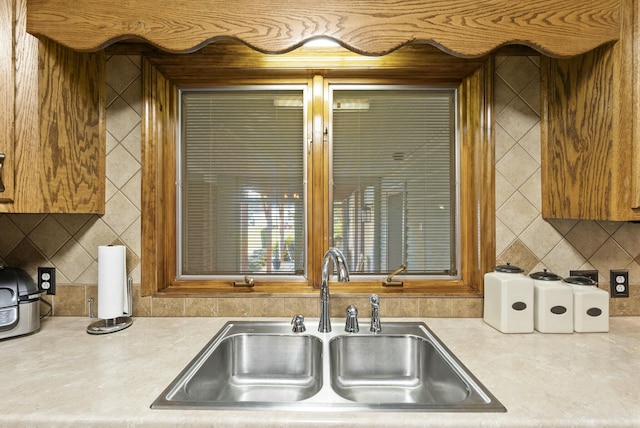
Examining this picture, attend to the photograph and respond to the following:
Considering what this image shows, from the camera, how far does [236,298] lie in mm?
1505

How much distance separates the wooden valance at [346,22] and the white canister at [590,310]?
827mm

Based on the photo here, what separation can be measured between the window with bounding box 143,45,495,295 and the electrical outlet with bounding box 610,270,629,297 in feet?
1.90

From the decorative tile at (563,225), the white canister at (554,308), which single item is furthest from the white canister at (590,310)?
the decorative tile at (563,225)

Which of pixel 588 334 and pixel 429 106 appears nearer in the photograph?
pixel 588 334

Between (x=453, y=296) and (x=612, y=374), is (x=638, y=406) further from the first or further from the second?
(x=453, y=296)

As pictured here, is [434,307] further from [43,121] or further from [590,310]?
[43,121]

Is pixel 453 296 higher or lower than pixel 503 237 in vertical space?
lower

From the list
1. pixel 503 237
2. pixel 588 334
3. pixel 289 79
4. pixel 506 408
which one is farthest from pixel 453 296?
pixel 289 79

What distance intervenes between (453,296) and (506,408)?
671 mm

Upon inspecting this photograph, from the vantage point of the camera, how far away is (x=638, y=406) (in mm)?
836

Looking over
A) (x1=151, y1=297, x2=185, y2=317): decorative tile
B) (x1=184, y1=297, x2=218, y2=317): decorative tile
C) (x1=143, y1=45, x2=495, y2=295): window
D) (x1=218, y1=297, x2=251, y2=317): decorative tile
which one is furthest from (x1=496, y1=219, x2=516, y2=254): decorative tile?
(x1=151, y1=297, x2=185, y2=317): decorative tile

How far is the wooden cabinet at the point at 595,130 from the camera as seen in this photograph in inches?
44.2

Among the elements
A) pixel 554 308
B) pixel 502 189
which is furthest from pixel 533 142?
pixel 554 308

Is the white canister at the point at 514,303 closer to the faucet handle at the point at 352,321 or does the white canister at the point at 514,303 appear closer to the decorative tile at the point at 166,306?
the faucet handle at the point at 352,321
